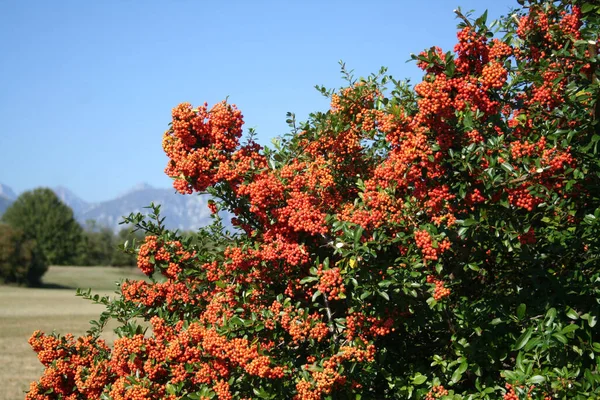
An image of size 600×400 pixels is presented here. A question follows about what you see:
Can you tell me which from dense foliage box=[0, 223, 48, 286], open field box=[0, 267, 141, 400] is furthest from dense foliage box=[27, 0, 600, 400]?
dense foliage box=[0, 223, 48, 286]

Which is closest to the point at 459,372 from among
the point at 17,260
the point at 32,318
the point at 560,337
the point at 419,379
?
the point at 419,379

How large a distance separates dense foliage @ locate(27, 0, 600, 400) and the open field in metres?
2.33

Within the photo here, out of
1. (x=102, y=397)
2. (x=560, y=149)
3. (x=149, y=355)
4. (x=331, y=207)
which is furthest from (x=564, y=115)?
(x=102, y=397)

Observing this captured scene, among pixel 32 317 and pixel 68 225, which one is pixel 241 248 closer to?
pixel 32 317

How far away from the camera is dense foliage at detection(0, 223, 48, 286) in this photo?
6738cm

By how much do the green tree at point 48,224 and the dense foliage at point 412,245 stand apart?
97.4m

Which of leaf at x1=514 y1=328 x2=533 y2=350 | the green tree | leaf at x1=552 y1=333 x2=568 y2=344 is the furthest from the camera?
the green tree

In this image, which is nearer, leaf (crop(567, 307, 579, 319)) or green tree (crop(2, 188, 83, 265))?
leaf (crop(567, 307, 579, 319))

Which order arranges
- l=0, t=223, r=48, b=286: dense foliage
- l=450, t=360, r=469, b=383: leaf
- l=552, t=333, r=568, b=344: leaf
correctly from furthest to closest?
l=0, t=223, r=48, b=286: dense foliage → l=450, t=360, r=469, b=383: leaf → l=552, t=333, r=568, b=344: leaf

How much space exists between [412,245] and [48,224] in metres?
101

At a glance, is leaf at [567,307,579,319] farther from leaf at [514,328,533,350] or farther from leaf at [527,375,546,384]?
leaf at [527,375,546,384]

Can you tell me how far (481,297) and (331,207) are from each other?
1.75 metres

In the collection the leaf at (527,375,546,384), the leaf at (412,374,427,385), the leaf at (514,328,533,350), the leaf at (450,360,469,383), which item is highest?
the leaf at (514,328,533,350)

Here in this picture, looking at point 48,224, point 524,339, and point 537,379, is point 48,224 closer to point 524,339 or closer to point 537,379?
point 524,339
